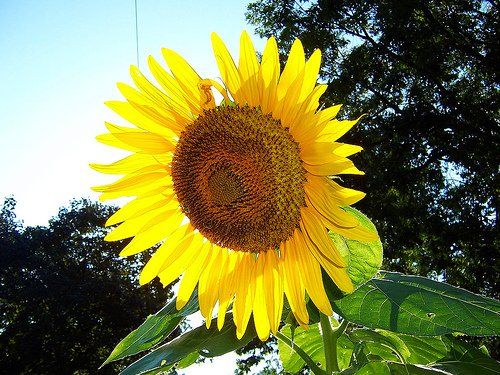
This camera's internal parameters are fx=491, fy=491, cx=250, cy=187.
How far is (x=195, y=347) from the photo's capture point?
3.32 ft

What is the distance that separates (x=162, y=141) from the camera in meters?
1.29

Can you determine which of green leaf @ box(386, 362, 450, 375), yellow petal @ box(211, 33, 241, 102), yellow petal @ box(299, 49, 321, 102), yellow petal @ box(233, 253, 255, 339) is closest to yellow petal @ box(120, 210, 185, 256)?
yellow petal @ box(233, 253, 255, 339)

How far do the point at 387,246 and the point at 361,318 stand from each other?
10.4 m

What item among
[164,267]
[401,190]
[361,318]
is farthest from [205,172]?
[401,190]

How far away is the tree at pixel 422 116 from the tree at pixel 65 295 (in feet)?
30.0

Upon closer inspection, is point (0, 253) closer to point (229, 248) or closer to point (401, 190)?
point (401, 190)

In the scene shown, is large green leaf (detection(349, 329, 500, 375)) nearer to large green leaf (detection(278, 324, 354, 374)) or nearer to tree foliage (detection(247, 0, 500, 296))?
large green leaf (detection(278, 324, 354, 374))

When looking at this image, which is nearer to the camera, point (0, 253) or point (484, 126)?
point (484, 126)

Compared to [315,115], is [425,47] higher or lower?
higher

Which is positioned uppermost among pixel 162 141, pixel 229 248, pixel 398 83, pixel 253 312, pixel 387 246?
pixel 398 83

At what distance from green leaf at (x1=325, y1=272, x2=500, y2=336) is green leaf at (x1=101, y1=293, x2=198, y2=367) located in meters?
0.34

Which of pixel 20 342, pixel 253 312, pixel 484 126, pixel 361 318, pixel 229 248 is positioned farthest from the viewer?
pixel 20 342

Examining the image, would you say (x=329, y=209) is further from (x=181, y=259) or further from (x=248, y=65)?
(x=181, y=259)

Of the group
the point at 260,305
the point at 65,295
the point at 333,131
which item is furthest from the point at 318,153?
the point at 65,295
